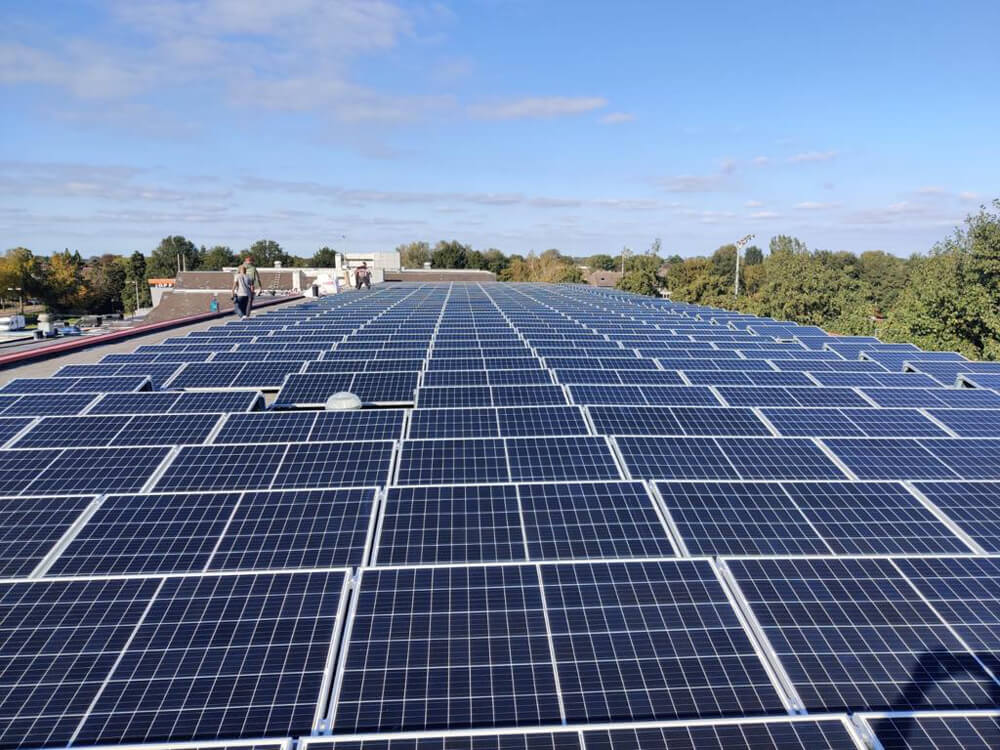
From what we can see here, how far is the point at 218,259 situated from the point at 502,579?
17545cm

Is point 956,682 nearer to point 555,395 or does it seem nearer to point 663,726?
point 663,726

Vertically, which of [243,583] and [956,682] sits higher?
[243,583]

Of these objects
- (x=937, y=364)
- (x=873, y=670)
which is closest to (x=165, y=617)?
(x=873, y=670)

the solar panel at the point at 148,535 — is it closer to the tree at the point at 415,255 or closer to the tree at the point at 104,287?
the tree at the point at 104,287

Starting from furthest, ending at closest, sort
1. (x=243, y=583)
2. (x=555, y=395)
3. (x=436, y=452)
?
1. (x=555, y=395)
2. (x=436, y=452)
3. (x=243, y=583)

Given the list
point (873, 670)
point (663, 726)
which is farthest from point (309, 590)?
point (873, 670)

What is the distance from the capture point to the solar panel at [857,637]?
13.9 ft

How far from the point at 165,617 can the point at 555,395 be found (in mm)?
9703

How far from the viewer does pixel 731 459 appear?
9.08 m

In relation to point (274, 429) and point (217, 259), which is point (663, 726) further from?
point (217, 259)

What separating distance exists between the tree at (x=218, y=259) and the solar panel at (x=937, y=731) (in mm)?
173299

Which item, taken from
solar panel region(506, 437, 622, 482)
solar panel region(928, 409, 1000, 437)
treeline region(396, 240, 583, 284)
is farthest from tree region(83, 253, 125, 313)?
solar panel region(928, 409, 1000, 437)

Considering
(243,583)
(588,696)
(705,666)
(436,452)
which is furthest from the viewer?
(436,452)

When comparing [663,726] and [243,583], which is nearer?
[663,726]
